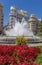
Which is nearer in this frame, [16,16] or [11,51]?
[11,51]

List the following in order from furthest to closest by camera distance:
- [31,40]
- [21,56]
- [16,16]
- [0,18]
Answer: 1. [16,16]
2. [0,18]
3. [31,40]
4. [21,56]

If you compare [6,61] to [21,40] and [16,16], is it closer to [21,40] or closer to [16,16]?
[21,40]

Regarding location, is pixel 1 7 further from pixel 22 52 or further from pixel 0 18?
pixel 22 52

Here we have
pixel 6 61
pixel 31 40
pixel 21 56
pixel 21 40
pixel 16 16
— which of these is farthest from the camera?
pixel 16 16

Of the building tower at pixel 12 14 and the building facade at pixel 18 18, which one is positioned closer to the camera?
the building tower at pixel 12 14

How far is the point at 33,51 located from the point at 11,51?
978mm

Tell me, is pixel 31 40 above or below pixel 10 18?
below

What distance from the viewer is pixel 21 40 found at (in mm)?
18578

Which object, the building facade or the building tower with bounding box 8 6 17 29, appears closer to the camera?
the building tower with bounding box 8 6 17 29

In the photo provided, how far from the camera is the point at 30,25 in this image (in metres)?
65.0

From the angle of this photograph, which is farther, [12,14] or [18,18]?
[18,18]

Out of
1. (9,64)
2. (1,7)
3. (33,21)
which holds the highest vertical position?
(1,7)

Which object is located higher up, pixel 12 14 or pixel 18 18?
pixel 12 14

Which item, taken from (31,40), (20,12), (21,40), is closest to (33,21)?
(20,12)
